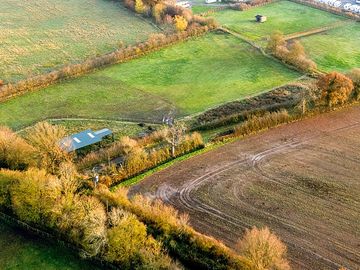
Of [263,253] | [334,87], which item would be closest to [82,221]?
[263,253]

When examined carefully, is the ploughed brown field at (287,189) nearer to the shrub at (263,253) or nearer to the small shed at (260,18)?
the shrub at (263,253)

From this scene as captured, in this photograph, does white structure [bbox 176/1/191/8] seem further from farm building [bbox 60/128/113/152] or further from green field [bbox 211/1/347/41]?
farm building [bbox 60/128/113/152]

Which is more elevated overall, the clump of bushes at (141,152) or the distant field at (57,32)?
the distant field at (57,32)

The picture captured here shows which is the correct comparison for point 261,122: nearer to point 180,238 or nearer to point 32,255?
point 180,238

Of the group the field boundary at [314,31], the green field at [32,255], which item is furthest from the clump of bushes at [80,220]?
the field boundary at [314,31]

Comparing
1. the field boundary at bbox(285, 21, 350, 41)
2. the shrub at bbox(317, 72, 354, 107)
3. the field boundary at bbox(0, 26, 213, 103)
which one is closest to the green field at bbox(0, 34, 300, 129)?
the field boundary at bbox(0, 26, 213, 103)

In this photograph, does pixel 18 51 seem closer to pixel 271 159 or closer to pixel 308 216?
pixel 271 159

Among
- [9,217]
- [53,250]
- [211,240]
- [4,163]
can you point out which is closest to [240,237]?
[211,240]
